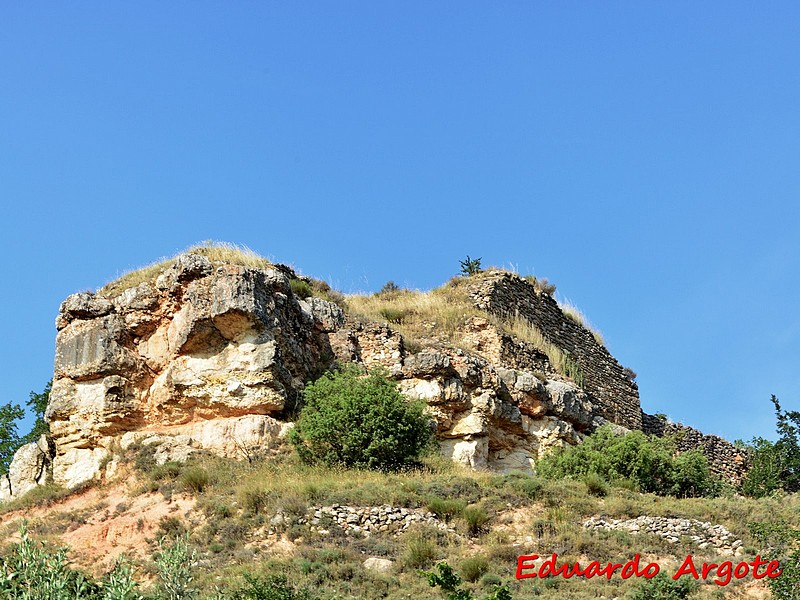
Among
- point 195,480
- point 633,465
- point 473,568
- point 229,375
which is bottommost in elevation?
point 473,568

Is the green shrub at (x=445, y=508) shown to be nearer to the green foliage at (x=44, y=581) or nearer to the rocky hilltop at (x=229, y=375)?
the rocky hilltop at (x=229, y=375)

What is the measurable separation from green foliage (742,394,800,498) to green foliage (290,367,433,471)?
1126cm

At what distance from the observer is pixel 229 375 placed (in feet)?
67.3

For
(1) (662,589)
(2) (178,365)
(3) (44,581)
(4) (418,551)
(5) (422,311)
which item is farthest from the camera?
(5) (422,311)

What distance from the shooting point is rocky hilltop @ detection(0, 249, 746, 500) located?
20.4m

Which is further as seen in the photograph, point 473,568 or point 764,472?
point 764,472

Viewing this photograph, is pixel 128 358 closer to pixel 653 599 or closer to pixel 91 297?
pixel 91 297

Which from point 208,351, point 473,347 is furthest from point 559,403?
point 208,351

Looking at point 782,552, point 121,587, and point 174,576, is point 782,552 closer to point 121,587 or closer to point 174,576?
point 174,576

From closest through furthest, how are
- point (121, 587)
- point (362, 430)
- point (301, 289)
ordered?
point (121, 587) → point (362, 430) → point (301, 289)

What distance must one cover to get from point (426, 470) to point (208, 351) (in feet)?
17.4

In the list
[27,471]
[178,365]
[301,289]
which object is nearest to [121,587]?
[178,365]

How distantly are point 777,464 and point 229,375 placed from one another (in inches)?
608

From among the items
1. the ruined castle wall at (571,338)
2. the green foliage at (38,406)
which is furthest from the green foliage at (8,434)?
the ruined castle wall at (571,338)
